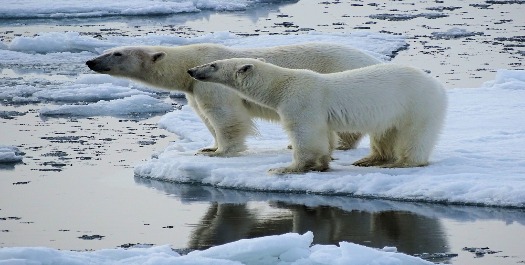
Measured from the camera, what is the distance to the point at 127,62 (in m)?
9.94

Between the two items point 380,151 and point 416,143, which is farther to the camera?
point 380,151

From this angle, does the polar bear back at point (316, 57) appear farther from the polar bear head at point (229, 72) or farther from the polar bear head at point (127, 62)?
the polar bear head at point (229, 72)

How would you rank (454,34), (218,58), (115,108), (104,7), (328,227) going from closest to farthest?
(328,227) < (218,58) < (115,108) < (454,34) < (104,7)

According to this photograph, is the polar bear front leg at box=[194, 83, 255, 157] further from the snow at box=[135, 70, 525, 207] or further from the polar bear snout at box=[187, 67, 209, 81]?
the polar bear snout at box=[187, 67, 209, 81]

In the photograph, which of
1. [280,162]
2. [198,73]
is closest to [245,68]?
[198,73]

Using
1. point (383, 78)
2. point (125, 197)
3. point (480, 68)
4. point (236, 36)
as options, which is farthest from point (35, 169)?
point (236, 36)

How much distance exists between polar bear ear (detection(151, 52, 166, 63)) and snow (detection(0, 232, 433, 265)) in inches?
146

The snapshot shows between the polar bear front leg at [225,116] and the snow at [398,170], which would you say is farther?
the polar bear front leg at [225,116]

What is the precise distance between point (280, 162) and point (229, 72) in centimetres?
93

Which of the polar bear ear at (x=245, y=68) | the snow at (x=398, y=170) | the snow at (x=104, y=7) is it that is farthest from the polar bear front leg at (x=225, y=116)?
the snow at (x=104, y=7)

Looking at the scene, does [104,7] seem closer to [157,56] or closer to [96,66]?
[96,66]

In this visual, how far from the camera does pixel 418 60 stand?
16.4m

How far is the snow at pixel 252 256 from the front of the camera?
20.0ft

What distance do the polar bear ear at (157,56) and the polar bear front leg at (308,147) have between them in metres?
1.66
